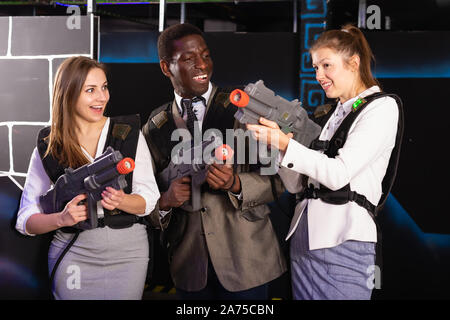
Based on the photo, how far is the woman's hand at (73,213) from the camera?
1.78 metres

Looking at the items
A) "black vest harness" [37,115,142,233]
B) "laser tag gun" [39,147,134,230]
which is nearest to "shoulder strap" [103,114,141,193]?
"black vest harness" [37,115,142,233]

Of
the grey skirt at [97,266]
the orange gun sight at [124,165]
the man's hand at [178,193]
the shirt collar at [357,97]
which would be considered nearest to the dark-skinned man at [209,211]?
the man's hand at [178,193]

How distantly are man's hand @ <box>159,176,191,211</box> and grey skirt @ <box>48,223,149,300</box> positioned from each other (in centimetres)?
23

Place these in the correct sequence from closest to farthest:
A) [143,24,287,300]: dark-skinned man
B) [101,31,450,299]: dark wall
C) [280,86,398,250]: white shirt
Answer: [280,86,398,250]: white shirt
[143,24,287,300]: dark-skinned man
[101,31,450,299]: dark wall

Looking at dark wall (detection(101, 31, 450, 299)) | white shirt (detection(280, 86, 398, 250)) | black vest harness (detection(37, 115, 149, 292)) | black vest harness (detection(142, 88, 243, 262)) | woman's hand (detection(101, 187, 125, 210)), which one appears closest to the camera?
white shirt (detection(280, 86, 398, 250))

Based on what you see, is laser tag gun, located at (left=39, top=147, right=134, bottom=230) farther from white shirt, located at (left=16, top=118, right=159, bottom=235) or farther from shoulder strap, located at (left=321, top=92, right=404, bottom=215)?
shoulder strap, located at (left=321, top=92, right=404, bottom=215)

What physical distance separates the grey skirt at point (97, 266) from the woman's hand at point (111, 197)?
0.47ft

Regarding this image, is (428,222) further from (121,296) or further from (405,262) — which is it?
(121,296)

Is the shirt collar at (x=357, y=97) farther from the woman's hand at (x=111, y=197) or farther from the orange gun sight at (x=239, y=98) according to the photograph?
the woman's hand at (x=111, y=197)

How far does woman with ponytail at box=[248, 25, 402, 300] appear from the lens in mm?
1671

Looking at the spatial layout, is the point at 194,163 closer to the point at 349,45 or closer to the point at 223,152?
the point at 223,152

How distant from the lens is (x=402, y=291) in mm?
2990

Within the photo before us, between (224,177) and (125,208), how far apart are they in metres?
0.41
